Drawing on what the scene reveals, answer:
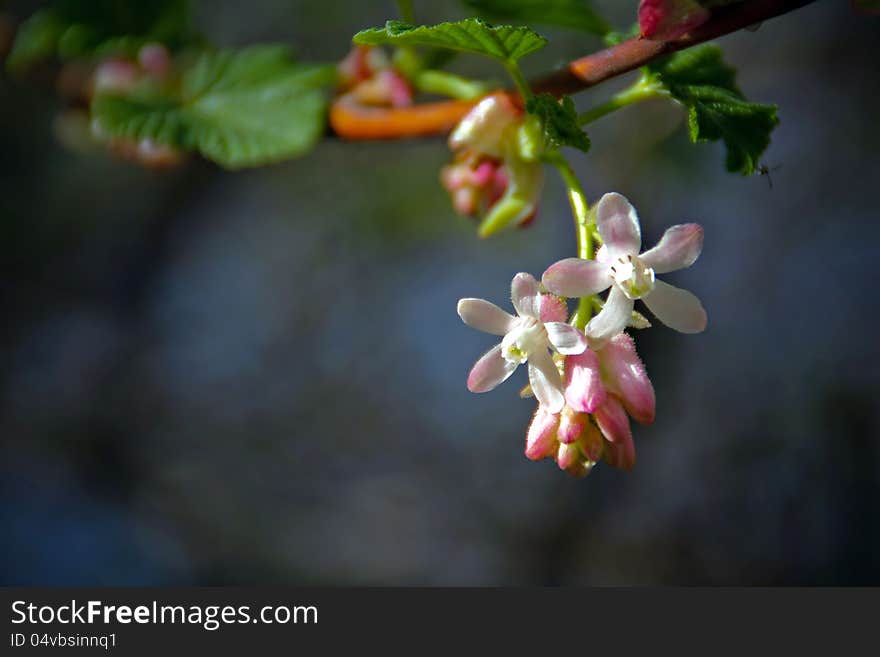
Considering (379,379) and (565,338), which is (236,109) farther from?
(379,379)

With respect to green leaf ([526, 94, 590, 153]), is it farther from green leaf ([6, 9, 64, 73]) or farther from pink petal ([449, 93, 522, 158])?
green leaf ([6, 9, 64, 73])

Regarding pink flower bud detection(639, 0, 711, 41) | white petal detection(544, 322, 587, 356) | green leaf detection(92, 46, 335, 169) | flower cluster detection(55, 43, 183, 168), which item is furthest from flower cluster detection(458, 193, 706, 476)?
flower cluster detection(55, 43, 183, 168)

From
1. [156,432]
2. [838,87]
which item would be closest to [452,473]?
[156,432]

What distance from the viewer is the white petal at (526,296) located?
61cm

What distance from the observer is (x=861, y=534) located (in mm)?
2912

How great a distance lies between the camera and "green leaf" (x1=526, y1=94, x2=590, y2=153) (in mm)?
636

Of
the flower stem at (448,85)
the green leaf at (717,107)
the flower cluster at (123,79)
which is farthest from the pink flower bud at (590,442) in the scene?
the flower cluster at (123,79)

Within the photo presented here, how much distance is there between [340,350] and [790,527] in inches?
67.1

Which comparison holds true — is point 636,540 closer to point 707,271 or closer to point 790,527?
point 790,527

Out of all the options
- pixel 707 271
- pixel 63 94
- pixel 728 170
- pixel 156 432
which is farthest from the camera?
pixel 156 432

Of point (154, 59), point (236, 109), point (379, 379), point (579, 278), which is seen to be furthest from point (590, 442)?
point (379, 379)

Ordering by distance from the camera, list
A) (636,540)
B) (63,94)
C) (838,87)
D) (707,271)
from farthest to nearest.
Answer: (636,540)
(707,271)
(838,87)
(63,94)

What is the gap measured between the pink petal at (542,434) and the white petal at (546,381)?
0.02m

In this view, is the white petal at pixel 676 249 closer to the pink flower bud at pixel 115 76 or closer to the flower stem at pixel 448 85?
the flower stem at pixel 448 85
